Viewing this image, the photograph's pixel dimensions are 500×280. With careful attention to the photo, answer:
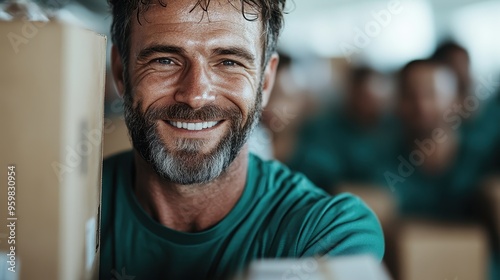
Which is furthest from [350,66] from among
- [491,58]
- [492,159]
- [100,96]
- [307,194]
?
[100,96]

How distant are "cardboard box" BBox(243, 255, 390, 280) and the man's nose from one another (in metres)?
0.39

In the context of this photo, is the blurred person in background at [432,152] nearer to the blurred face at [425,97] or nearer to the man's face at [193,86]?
Answer: the blurred face at [425,97]

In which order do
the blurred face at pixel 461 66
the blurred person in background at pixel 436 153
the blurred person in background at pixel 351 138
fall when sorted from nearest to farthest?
the blurred person in background at pixel 436 153 → the blurred person in background at pixel 351 138 → the blurred face at pixel 461 66

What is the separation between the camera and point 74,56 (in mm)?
855

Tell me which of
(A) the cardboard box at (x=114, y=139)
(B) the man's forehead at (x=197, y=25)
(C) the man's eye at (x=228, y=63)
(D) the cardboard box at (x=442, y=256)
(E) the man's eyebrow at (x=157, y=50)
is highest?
(B) the man's forehead at (x=197, y=25)

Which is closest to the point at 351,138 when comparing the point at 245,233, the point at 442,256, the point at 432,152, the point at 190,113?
the point at 432,152

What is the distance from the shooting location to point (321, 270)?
30.4 inches

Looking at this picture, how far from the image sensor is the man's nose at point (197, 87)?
3.61 feet

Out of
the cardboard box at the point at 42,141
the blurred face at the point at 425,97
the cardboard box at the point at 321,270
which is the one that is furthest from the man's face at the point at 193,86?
the blurred face at the point at 425,97

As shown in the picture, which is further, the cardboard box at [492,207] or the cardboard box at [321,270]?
the cardboard box at [492,207]

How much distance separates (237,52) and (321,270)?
0.48 metres

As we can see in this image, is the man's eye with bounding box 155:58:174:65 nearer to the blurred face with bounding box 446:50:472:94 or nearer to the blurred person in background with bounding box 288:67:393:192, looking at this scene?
the blurred person in background with bounding box 288:67:393:192

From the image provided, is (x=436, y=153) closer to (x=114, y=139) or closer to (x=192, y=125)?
(x=114, y=139)

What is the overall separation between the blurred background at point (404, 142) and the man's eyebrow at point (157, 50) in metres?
0.68
